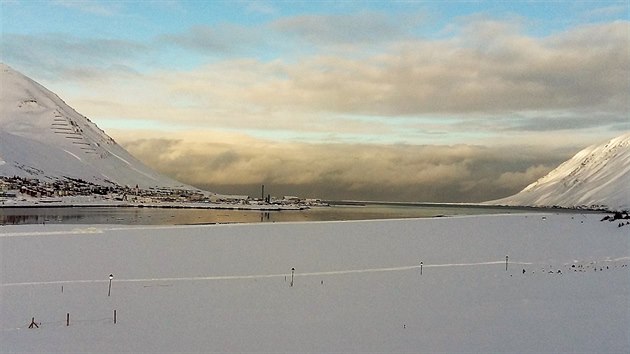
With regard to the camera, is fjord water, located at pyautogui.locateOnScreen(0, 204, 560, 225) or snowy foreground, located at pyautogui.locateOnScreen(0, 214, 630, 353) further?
fjord water, located at pyautogui.locateOnScreen(0, 204, 560, 225)

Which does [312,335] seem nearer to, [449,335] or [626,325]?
[449,335]

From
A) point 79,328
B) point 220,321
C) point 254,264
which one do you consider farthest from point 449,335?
point 254,264

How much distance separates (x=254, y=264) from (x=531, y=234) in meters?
37.4

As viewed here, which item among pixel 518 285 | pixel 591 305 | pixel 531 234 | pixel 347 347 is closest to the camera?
pixel 347 347

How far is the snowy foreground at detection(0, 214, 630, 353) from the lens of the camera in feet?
59.0

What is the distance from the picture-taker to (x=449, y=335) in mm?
18656

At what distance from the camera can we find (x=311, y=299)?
24.3m

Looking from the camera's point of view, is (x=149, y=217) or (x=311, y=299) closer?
(x=311, y=299)

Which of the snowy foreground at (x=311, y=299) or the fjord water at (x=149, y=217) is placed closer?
the snowy foreground at (x=311, y=299)

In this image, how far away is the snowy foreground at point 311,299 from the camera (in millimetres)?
17984

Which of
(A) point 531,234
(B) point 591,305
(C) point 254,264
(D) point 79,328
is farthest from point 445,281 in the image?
(A) point 531,234

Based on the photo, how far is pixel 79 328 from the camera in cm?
1925

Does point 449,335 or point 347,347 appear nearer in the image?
point 347,347

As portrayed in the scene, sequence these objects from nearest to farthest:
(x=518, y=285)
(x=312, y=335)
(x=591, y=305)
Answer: (x=312, y=335) < (x=591, y=305) < (x=518, y=285)
